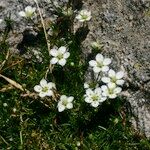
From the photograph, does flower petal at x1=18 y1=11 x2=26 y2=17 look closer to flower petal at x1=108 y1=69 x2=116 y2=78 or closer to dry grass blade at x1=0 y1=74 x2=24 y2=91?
dry grass blade at x1=0 y1=74 x2=24 y2=91

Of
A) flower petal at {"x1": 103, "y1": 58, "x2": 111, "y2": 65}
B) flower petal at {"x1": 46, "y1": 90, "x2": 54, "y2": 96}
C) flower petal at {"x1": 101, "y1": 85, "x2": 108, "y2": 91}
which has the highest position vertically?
flower petal at {"x1": 103, "y1": 58, "x2": 111, "y2": 65}

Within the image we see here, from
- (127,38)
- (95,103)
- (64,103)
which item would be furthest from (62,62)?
(127,38)

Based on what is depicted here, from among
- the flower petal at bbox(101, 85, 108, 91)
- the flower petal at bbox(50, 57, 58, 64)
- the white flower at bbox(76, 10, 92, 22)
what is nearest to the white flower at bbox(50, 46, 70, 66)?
the flower petal at bbox(50, 57, 58, 64)

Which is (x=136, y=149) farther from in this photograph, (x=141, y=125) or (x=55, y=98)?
(x=55, y=98)

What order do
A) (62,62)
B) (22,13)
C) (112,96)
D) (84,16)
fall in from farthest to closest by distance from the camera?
(22,13), (84,16), (62,62), (112,96)

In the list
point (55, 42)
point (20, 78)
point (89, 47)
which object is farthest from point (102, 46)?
point (20, 78)

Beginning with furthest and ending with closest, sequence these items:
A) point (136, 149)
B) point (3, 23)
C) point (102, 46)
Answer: point (3, 23) → point (102, 46) → point (136, 149)

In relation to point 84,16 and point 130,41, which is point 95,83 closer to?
point 130,41
